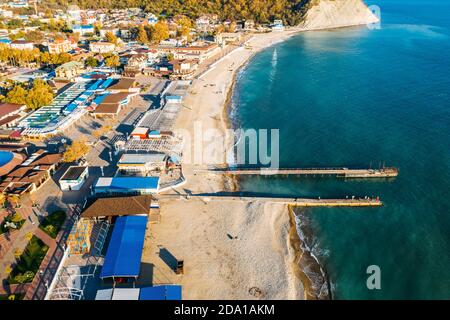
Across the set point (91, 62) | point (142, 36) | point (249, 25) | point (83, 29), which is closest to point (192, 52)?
point (142, 36)

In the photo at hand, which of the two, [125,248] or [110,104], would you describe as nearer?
[125,248]

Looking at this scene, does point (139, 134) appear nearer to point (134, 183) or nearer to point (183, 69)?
point (134, 183)

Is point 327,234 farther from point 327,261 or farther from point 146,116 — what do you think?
point 146,116

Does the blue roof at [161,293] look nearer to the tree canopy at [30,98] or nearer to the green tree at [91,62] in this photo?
the tree canopy at [30,98]

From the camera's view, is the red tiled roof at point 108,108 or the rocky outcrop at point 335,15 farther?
the rocky outcrop at point 335,15

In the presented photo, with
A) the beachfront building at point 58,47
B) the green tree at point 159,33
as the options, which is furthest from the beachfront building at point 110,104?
the green tree at point 159,33

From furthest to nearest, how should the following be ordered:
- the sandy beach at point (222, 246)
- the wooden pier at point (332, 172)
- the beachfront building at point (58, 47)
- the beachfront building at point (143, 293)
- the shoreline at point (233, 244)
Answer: the beachfront building at point (58, 47) < the wooden pier at point (332, 172) < the shoreline at point (233, 244) < the sandy beach at point (222, 246) < the beachfront building at point (143, 293)

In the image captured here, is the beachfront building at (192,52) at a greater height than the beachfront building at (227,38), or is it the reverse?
the beachfront building at (227,38)
